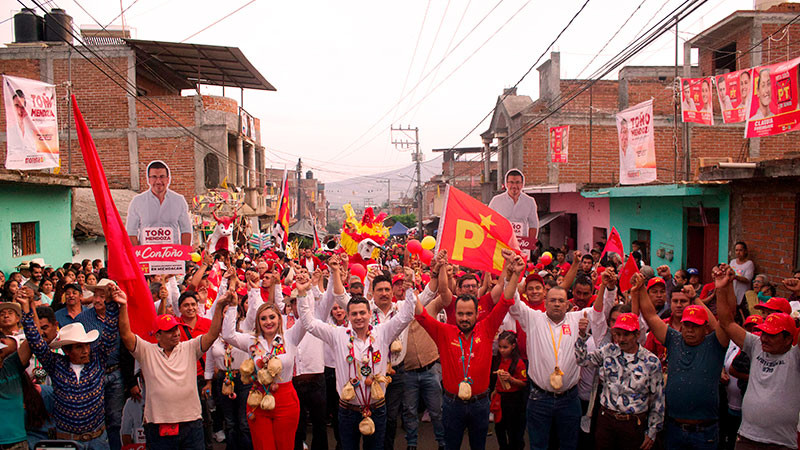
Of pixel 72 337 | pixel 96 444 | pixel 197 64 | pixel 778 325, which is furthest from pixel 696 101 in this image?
pixel 197 64

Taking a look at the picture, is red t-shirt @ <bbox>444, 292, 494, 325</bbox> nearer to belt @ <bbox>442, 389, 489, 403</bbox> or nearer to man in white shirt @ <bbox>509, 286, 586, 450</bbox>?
man in white shirt @ <bbox>509, 286, 586, 450</bbox>

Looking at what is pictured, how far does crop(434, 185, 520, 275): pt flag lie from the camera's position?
575 centimetres

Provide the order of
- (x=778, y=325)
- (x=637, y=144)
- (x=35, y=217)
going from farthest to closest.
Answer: (x=35, y=217)
(x=637, y=144)
(x=778, y=325)

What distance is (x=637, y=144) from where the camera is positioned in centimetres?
1239

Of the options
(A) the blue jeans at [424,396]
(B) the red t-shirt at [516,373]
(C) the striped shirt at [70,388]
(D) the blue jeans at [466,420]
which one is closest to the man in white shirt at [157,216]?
(C) the striped shirt at [70,388]

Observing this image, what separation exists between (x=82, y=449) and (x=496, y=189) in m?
25.1

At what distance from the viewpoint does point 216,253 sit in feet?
34.5

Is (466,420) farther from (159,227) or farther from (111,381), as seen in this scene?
(159,227)

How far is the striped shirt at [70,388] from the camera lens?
450 centimetres

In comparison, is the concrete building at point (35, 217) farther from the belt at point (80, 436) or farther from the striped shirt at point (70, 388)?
the belt at point (80, 436)

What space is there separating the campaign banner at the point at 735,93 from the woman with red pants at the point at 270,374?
895 centimetres

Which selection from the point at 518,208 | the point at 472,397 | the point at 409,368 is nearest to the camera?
the point at 472,397

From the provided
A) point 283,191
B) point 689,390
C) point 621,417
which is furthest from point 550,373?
point 283,191

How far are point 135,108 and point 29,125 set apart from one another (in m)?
11.9
